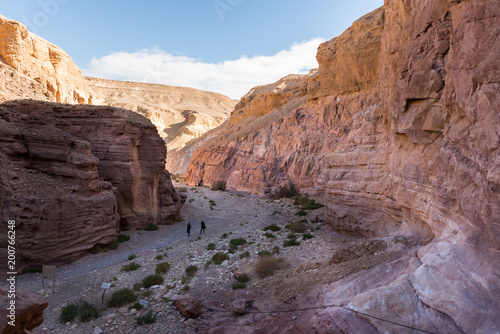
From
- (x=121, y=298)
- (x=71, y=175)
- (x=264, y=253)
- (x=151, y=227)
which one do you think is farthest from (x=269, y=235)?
(x=71, y=175)

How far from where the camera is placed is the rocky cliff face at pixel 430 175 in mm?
4352

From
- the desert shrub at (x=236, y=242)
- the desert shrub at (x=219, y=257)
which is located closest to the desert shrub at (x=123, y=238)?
the desert shrub at (x=236, y=242)

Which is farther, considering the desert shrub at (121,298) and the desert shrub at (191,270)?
the desert shrub at (191,270)

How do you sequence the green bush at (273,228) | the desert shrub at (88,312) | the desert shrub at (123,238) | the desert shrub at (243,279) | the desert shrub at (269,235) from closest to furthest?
the desert shrub at (88,312) < the desert shrub at (243,279) < the desert shrub at (269,235) < the desert shrub at (123,238) < the green bush at (273,228)

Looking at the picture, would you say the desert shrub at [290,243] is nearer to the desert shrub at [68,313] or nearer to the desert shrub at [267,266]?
the desert shrub at [267,266]

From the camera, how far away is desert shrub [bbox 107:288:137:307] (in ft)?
26.0

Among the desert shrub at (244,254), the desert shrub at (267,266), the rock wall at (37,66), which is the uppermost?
the rock wall at (37,66)

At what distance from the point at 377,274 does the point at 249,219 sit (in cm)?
1395

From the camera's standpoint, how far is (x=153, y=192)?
17.8 m

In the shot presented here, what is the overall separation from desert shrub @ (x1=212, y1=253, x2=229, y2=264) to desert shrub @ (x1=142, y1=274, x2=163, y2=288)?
2195 millimetres

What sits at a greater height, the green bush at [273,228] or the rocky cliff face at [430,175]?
the rocky cliff face at [430,175]

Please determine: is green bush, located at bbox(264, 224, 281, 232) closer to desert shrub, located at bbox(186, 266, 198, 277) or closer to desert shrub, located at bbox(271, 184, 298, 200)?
desert shrub, located at bbox(186, 266, 198, 277)

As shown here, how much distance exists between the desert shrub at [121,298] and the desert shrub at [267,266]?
3.84 meters

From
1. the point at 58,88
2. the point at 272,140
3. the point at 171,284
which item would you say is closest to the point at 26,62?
the point at 58,88
